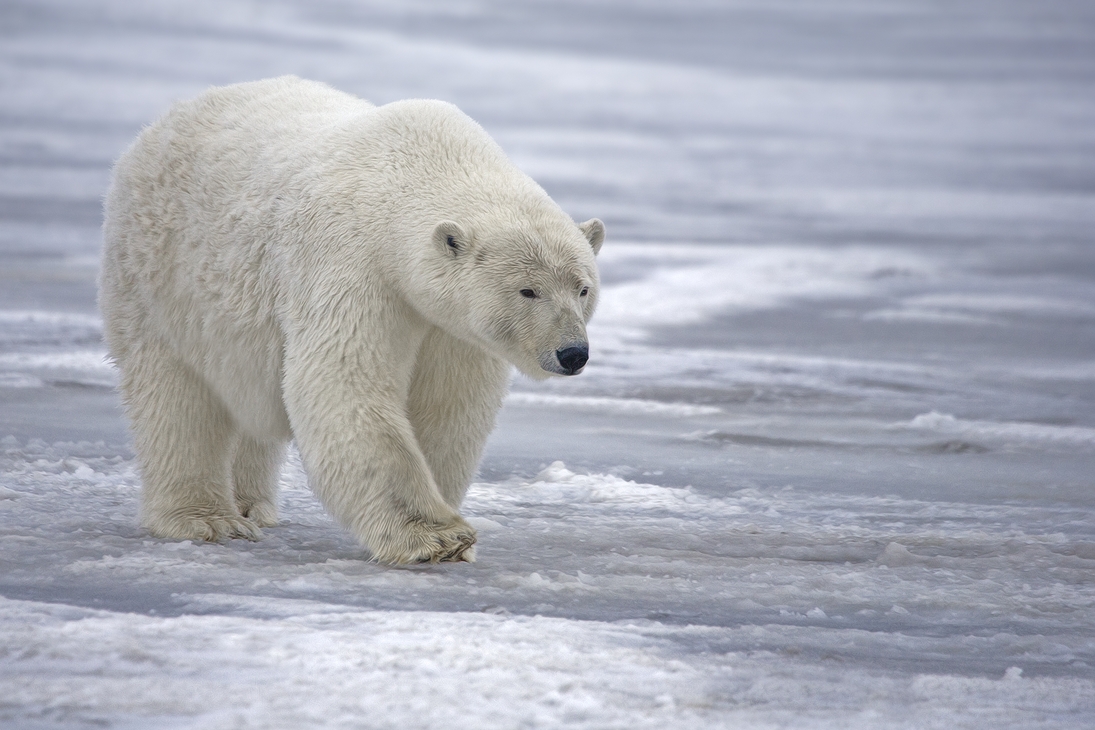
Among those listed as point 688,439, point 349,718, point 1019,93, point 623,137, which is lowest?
point 349,718

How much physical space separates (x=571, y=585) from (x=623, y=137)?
23.3 metres

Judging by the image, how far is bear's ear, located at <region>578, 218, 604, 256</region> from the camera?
4.34 meters

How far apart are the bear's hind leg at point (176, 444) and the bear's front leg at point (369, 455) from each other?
2.15ft

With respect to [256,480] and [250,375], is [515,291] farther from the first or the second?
[256,480]

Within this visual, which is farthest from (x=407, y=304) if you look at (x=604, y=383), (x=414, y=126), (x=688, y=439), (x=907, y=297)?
(x=907, y=297)

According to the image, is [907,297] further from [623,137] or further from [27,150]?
[623,137]

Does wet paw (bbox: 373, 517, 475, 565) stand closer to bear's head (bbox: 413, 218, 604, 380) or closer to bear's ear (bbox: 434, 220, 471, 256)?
bear's head (bbox: 413, 218, 604, 380)

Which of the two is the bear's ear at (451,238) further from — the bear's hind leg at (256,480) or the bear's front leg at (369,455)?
the bear's hind leg at (256,480)

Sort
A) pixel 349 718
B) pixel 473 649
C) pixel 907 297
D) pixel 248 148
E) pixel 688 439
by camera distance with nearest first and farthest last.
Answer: pixel 349 718 → pixel 473 649 → pixel 248 148 → pixel 688 439 → pixel 907 297

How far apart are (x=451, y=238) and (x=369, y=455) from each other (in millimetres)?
685

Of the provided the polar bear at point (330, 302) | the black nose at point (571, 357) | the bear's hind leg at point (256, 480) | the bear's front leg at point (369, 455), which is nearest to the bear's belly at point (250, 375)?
the polar bear at point (330, 302)

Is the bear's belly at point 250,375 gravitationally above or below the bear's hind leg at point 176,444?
above

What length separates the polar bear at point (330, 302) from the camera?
4.08 metres

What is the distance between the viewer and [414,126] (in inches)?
173
